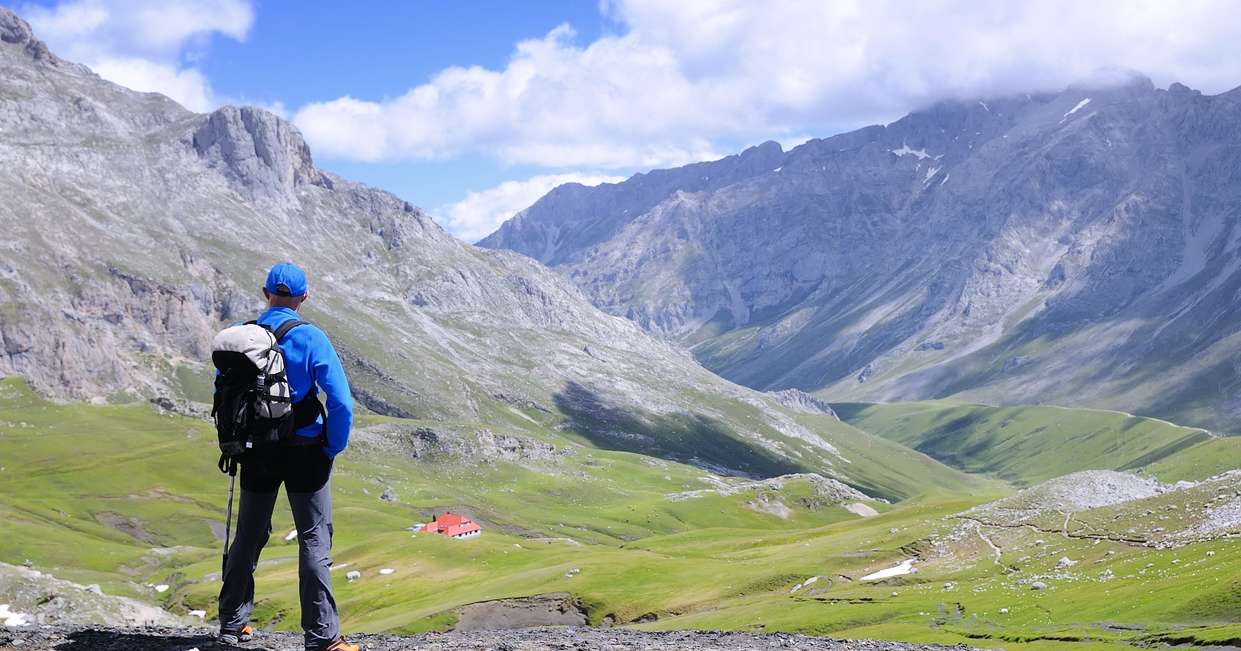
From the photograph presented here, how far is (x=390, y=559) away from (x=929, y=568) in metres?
66.2

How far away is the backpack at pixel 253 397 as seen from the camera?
62.2 feet

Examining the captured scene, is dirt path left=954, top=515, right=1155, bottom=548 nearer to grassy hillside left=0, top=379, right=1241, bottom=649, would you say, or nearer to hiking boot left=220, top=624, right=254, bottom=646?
grassy hillside left=0, top=379, right=1241, bottom=649

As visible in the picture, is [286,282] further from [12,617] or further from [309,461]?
[12,617]

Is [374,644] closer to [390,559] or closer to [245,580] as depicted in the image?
[245,580]

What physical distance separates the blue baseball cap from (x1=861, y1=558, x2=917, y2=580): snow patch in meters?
58.9

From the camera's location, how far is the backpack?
19.0 meters

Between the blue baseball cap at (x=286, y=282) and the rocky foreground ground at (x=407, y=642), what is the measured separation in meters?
7.22

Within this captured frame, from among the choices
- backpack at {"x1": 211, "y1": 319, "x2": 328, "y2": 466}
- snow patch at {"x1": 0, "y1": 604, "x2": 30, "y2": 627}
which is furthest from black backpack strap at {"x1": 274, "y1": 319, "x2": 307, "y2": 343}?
snow patch at {"x1": 0, "y1": 604, "x2": 30, "y2": 627}

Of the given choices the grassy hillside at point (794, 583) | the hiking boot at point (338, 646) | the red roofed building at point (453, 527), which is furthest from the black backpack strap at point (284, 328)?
the red roofed building at point (453, 527)

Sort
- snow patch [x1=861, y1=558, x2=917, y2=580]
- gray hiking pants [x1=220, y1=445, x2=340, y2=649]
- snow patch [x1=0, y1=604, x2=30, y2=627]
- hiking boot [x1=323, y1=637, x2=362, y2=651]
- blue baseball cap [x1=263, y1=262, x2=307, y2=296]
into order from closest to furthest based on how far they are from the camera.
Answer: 1. gray hiking pants [x1=220, y1=445, x2=340, y2=649]
2. hiking boot [x1=323, y1=637, x2=362, y2=651]
3. blue baseball cap [x1=263, y1=262, x2=307, y2=296]
4. snow patch [x1=0, y1=604, x2=30, y2=627]
5. snow patch [x1=861, y1=558, x2=917, y2=580]

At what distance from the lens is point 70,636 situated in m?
22.8

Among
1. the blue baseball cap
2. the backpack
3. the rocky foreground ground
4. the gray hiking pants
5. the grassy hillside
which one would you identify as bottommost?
the grassy hillside

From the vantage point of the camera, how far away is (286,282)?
68.3 feet

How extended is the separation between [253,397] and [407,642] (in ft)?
37.5
